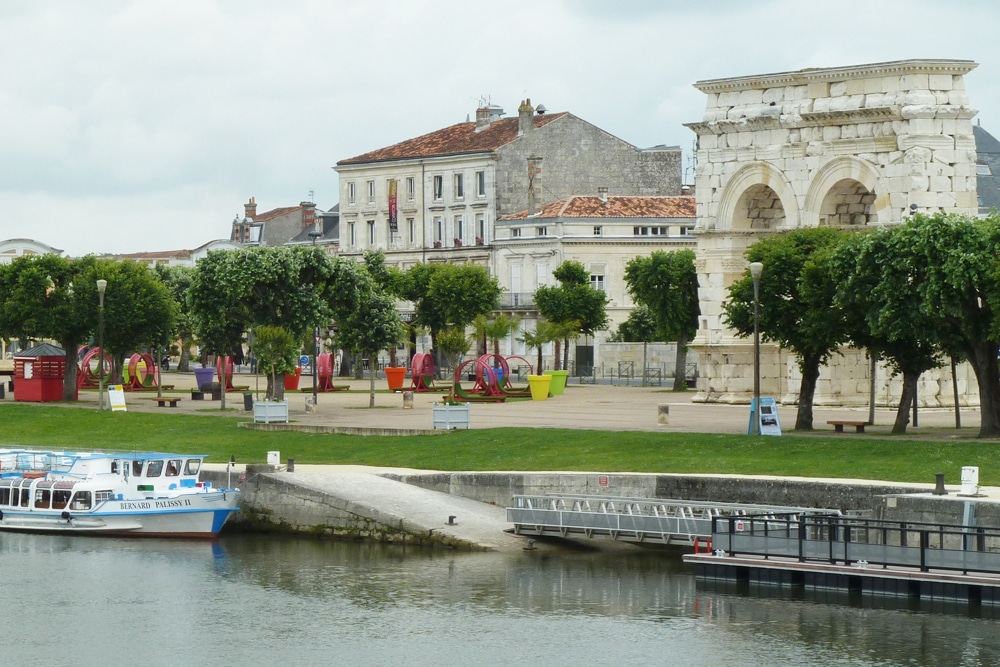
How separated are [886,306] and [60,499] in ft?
66.9

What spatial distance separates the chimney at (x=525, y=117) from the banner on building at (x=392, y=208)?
943cm

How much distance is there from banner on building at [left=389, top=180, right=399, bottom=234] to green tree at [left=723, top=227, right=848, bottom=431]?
57.2 m

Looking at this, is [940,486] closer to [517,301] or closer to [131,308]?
[131,308]

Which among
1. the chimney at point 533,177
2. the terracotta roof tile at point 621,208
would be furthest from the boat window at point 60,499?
the chimney at point 533,177

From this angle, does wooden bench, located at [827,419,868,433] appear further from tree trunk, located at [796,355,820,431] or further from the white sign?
the white sign

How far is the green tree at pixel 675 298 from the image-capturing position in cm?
7444

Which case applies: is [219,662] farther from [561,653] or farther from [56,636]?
[561,653]

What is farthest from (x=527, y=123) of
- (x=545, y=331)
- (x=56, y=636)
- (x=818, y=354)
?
(x=56, y=636)

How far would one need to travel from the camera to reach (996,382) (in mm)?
45719

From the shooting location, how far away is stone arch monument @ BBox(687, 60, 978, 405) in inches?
2184

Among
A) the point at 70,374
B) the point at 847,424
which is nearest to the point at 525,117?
the point at 70,374

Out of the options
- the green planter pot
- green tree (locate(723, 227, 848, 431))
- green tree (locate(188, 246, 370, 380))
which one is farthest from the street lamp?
the green planter pot

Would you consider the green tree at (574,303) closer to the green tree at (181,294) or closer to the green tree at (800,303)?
the green tree at (181,294)

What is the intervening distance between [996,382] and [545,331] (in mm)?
36303
